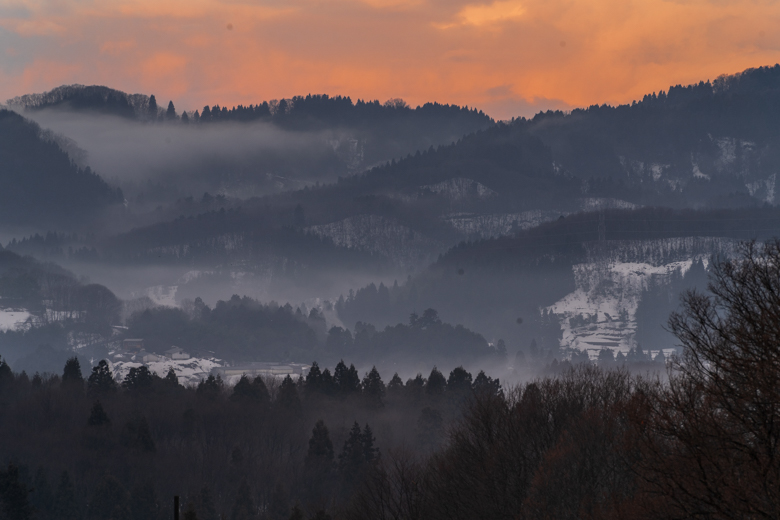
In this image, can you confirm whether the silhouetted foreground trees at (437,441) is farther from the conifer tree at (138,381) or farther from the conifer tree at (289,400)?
the conifer tree at (138,381)

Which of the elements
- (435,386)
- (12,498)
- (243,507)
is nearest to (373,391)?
(435,386)

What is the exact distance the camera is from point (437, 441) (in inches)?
5950

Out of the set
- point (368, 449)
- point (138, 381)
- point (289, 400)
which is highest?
point (138, 381)

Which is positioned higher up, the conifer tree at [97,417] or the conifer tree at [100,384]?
the conifer tree at [100,384]

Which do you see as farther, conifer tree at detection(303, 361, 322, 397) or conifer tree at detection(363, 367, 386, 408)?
conifer tree at detection(303, 361, 322, 397)

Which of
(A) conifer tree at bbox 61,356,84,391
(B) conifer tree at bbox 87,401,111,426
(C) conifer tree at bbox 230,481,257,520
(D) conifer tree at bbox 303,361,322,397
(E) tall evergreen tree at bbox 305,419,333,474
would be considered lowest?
(C) conifer tree at bbox 230,481,257,520

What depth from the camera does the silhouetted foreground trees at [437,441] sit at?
25969 millimetres

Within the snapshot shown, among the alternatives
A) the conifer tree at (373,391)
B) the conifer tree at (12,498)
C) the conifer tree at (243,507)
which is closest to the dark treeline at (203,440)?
the conifer tree at (12,498)

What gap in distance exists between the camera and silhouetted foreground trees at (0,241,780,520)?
26.0 meters

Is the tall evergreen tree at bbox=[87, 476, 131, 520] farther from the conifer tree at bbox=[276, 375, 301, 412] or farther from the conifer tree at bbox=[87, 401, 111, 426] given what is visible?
the conifer tree at bbox=[276, 375, 301, 412]

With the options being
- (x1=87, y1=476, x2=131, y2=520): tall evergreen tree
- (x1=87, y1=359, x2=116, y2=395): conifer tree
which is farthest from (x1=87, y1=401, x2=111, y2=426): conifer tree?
(x1=87, y1=476, x2=131, y2=520): tall evergreen tree

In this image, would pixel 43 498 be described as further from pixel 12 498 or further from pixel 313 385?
pixel 313 385

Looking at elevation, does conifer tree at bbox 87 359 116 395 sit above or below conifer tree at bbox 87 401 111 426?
above

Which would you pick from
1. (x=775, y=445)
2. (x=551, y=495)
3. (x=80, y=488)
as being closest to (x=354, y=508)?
(x=551, y=495)
